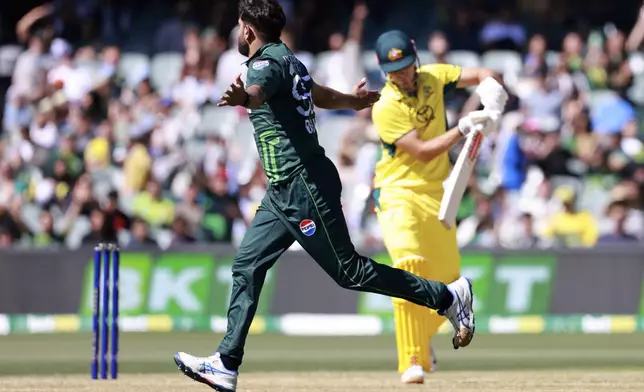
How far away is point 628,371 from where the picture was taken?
396 inches

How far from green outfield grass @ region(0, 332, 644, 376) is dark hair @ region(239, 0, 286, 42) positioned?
13.9 feet

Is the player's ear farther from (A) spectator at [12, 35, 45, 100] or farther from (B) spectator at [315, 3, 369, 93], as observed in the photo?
(A) spectator at [12, 35, 45, 100]

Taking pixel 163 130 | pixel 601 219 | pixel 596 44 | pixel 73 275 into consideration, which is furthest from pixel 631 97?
pixel 73 275

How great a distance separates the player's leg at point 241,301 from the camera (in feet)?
23.4

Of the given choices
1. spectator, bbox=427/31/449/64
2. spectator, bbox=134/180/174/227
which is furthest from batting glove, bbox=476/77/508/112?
spectator, bbox=427/31/449/64

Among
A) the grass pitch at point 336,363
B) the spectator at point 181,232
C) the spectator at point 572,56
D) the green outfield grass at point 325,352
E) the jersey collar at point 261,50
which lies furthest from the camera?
the spectator at point 572,56

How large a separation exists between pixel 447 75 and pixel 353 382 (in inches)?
81.7

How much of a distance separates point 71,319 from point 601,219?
20.4 feet

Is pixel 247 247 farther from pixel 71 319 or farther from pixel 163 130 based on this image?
pixel 163 130

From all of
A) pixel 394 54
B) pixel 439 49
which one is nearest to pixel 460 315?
pixel 394 54

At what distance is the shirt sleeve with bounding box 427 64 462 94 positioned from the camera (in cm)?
908

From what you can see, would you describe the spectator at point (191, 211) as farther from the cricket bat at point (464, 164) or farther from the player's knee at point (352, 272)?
the player's knee at point (352, 272)

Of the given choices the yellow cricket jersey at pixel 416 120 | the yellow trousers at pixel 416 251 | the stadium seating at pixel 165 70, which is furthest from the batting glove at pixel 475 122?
the stadium seating at pixel 165 70

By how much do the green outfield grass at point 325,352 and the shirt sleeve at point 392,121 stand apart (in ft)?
8.03
